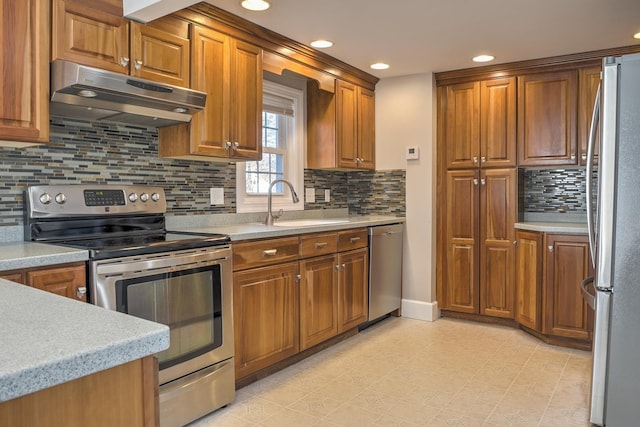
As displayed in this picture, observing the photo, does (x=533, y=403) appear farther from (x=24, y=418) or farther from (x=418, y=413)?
(x=24, y=418)

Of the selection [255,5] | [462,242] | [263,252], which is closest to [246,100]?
[255,5]

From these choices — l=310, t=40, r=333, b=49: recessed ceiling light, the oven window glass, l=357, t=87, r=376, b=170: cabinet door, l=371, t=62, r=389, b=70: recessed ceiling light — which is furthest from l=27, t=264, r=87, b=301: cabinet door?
l=371, t=62, r=389, b=70: recessed ceiling light

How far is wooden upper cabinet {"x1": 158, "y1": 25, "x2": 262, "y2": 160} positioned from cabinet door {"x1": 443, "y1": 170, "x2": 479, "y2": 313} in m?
1.93

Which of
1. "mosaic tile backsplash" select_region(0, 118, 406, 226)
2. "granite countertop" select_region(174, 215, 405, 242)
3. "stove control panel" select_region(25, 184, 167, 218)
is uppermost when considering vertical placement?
"mosaic tile backsplash" select_region(0, 118, 406, 226)

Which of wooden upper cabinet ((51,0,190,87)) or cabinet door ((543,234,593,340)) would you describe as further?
cabinet door ((543,234,593,340))

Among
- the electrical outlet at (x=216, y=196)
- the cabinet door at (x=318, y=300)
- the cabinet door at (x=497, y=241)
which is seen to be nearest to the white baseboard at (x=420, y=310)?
the cabinet door at (x=497, y=241)

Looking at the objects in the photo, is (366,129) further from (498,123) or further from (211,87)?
(211,87)

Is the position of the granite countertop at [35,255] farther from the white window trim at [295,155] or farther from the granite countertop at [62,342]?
the white window trim at [295,155]

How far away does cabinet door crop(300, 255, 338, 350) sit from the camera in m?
3.05

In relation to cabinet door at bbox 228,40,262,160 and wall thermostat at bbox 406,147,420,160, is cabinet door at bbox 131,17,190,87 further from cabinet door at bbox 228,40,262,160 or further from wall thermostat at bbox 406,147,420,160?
wall thermostat at bbox 406,147,420,160

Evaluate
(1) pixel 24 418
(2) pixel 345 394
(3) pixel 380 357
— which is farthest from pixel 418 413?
(1) pixel 24 418

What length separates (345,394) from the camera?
264 centimetres

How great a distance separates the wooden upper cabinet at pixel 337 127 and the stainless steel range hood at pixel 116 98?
5.05 feet

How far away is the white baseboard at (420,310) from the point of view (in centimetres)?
415
